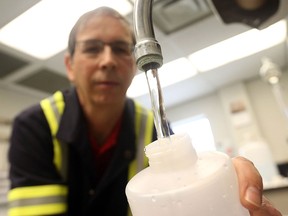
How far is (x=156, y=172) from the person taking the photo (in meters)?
0.24

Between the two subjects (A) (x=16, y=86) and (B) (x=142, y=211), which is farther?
(A) (x=16, y=86)

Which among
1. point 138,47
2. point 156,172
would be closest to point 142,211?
point 156,172

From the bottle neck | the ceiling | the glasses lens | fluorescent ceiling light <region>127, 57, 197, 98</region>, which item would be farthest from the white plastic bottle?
fluorescent ceiling light <region>127, 57, 197, 98</region>

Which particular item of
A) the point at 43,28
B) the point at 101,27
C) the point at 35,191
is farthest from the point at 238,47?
the point at 35,191

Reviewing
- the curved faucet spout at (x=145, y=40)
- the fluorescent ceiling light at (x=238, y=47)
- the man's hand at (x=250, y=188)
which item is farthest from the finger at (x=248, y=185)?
the fluorescent ceiling light at (x=238, y=47)

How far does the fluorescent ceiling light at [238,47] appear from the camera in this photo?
2289mm

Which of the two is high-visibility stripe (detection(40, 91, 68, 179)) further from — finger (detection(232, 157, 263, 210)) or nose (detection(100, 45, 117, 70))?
finger (detection(232, 157, 263, 210))

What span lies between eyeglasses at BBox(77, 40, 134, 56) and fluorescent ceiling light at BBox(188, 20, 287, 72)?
1.90 meters

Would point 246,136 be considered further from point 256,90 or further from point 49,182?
point 49,182

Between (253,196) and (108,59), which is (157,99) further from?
(108,59)

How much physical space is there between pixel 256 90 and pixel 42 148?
323 centimetres

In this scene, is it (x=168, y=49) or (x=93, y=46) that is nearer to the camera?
(x=93, y=46)

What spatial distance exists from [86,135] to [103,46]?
175 mm

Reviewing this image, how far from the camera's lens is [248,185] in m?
0.25
